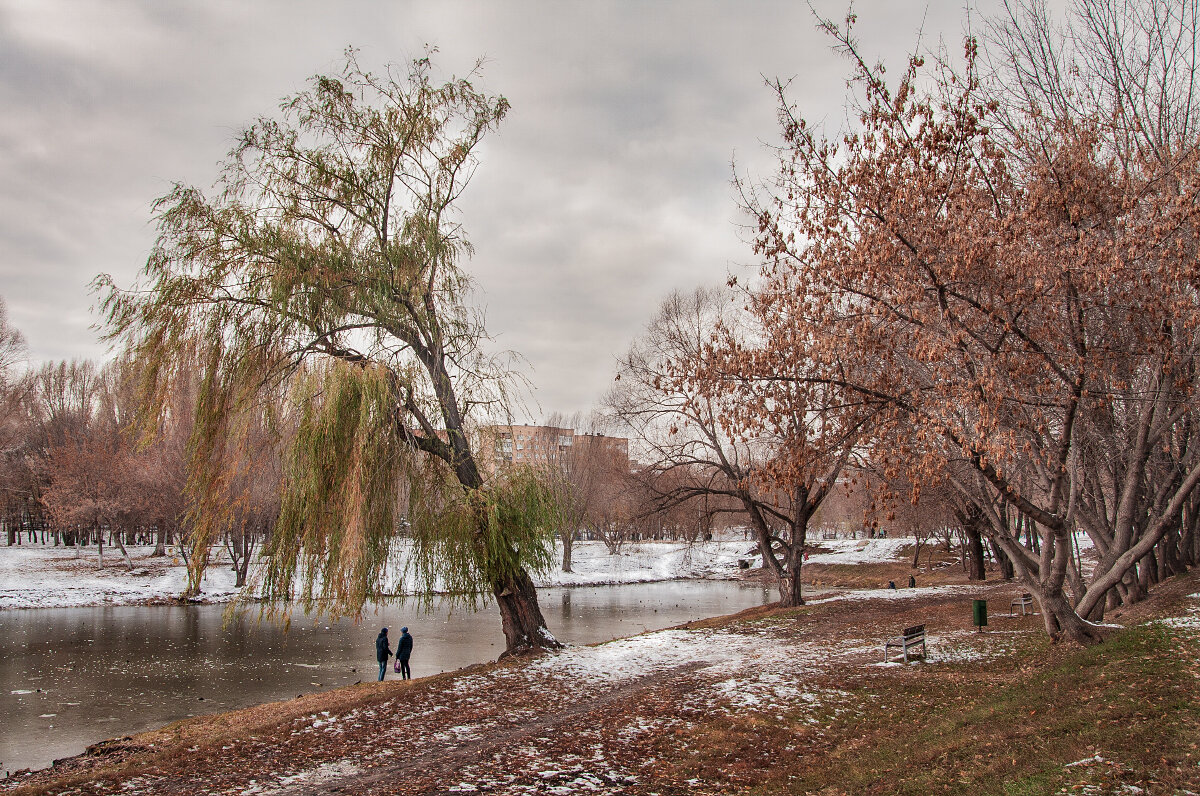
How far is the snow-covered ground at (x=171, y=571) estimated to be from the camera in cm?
3575

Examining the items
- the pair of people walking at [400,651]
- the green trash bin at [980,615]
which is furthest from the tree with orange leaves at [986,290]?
the pair of people walking at [400,651]

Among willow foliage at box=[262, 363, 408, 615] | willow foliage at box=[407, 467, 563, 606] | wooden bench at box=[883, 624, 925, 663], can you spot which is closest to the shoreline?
wooden bench at box=[883, 624, 925, 663]

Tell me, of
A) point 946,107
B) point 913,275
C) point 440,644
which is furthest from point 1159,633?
point 440,644

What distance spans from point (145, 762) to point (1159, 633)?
47.4ft

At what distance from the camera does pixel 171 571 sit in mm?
43312

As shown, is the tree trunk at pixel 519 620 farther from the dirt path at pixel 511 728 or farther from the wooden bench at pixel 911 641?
the wooden bench at pixel 911 641

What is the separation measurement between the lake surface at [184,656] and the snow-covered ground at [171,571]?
2791 mm

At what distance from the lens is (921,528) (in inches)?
1464

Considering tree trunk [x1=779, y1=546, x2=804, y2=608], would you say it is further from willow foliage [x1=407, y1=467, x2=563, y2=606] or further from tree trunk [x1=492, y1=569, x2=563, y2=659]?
willow foliage [x1=407, y1=467, x2=563, y2=606]

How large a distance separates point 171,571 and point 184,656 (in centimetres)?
2662

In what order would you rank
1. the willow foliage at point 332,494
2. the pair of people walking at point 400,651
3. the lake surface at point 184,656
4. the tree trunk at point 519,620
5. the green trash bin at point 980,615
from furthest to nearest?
1. the green trash bin at point 980,615
2. the pair of people walking at point 400,651
3. the tree trunk at point 519,620
4. the lake surface at point 184,656
5. the willow foliage at point 332,494

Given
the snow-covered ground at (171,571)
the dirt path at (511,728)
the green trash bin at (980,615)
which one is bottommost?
the snow-covered ground at (171,571)

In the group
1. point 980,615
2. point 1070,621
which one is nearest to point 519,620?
point 1070,621

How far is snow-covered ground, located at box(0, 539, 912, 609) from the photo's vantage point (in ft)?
117
